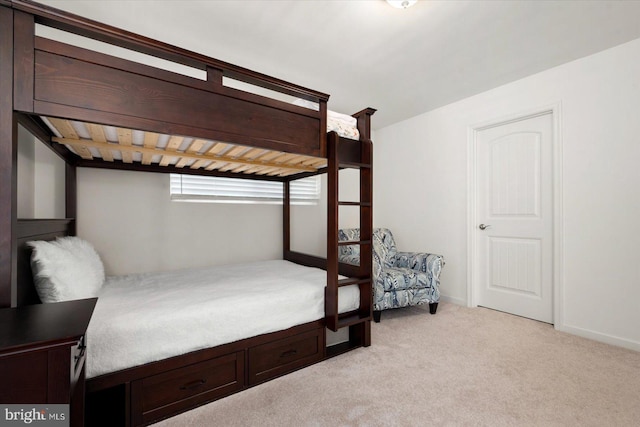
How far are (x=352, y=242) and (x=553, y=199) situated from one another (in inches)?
→ 83.9

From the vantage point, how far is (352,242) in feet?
7.13

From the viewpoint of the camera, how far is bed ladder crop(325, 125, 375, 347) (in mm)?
2092

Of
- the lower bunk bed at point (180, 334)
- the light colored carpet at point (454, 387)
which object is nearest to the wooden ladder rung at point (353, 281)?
the lower bunk bed at point (180, 334)


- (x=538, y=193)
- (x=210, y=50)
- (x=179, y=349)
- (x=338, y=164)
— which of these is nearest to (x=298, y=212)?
(x=338, y=164)

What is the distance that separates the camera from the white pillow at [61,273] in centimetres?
145

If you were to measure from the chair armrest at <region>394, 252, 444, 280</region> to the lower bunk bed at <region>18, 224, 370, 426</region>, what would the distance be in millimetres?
1205

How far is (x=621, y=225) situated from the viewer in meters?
2.35

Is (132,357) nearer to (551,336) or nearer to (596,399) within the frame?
(596,399)

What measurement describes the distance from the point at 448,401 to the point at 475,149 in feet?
9.03

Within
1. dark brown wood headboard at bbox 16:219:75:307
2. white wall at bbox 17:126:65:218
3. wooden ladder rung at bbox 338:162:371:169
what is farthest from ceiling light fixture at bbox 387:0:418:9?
white wall at bbox 17:126:65:218

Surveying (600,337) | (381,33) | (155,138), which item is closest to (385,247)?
(600,337)

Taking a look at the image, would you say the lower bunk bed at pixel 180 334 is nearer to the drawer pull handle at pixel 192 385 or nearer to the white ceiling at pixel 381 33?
the drawer pull handle at pixel 192 385

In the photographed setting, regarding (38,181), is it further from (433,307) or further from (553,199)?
(553,199)

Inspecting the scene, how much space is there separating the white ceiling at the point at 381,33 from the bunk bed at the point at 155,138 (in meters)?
0.56
